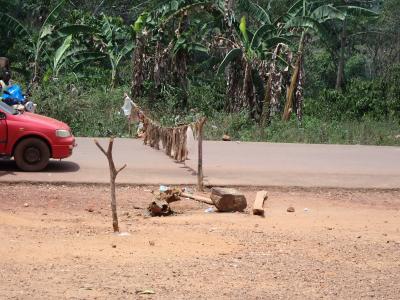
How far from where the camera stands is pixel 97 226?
876 cm

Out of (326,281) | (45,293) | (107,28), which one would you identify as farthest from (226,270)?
(107,28)

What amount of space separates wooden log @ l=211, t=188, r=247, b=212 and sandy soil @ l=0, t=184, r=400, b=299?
17cm

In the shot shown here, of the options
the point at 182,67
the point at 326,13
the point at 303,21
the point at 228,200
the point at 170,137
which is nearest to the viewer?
the point at 228,200

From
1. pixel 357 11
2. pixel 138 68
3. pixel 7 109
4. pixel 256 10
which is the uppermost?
pixel 256 10

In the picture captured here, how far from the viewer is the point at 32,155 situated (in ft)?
39.8

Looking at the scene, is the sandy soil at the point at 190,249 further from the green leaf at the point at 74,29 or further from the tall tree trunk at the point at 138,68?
the green leaf at the point at 74,29

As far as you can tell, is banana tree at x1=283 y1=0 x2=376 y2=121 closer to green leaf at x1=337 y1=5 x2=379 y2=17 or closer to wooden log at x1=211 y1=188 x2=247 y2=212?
green leaf at x1=337 y1=5 x2=379 y2=17

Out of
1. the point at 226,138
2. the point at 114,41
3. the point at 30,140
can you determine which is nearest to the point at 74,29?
the point at 114,41

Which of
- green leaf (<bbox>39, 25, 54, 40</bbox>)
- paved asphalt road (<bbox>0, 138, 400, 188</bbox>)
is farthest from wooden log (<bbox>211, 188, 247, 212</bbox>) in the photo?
green leaf (<bbox>39, 25, 54, 40</bbox>)

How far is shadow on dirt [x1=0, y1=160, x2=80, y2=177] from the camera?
12.1 meters

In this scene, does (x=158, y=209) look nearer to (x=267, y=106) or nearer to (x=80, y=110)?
(x=80, y=110)

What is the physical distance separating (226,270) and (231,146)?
1061 centimetres

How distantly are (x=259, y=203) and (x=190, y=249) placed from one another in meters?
2.83

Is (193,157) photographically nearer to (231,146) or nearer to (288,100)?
(231,146)
